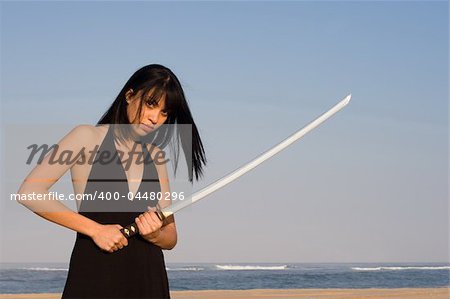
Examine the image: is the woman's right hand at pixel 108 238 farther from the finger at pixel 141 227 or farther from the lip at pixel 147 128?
the lip at pixel 147 128

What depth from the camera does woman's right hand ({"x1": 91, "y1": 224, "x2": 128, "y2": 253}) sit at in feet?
8.66

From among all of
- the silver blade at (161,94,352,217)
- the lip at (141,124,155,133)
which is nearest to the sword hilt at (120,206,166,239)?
the silver blade at (161,94,352,217)

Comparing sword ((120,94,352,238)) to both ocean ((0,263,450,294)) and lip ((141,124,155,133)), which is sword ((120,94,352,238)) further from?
ocean ((0,263,450,294))

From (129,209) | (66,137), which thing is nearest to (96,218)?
(129,209)

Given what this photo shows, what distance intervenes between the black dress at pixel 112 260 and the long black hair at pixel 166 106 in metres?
0.14

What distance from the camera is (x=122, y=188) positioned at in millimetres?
2875

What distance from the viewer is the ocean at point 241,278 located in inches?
968

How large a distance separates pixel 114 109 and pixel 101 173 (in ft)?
0.94

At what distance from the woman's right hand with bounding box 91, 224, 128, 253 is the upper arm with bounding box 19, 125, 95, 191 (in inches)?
9.3

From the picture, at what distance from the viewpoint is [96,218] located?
2775 mm

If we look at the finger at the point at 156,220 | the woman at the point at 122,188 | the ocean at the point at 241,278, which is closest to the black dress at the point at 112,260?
the woman at the point at 122,188

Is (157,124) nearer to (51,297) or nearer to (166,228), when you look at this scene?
(166,228)

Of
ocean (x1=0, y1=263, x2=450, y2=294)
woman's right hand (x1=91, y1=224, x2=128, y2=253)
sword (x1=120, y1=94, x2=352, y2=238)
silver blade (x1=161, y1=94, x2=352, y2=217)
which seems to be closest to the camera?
woman's right hand (x1=91, y1=224, x2=128, y2=253)

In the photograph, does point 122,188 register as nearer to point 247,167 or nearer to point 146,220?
point 146,220
